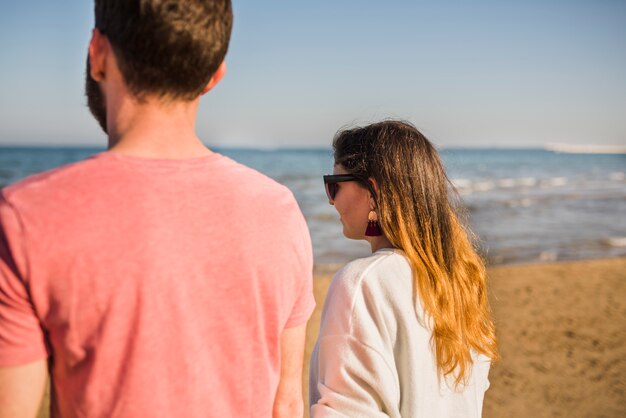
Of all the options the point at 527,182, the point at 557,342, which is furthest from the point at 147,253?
the point at 527,182

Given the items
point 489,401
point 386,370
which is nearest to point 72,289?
point 386,370

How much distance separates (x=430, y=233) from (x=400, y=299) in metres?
0.34

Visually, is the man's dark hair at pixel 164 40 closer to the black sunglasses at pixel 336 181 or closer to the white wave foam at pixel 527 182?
the black sunglasses at pixel 336 181

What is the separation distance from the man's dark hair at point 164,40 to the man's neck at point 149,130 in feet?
0.09

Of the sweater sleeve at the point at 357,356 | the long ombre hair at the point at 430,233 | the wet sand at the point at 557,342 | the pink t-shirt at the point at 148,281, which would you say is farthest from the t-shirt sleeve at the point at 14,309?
the wet sand at the point at 557,342


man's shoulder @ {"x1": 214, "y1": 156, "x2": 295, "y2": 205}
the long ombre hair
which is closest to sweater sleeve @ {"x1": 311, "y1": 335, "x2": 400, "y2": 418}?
the long ombre hair

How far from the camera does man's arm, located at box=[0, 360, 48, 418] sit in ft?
3.56

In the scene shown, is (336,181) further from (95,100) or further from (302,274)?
(95,100)

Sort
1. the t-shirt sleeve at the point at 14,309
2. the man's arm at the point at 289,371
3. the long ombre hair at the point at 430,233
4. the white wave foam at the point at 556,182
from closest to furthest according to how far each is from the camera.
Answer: the t-shirt sleeve at the point at 14,309 → the man's arm at the point at 289,371 → the long ombre hair at the point at 430,233 → the white wave foam at the point at 556,182

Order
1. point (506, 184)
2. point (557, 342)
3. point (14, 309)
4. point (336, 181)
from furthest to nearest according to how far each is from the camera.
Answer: point (506, 184), point (557, 342), point (336, 181), point (14, 309)

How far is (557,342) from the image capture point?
20.8 ft

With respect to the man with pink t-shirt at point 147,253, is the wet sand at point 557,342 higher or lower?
lower

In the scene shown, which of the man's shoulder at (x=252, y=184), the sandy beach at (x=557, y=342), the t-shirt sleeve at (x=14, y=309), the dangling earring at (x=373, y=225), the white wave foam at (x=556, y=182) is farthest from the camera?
the white wave foam at (x=556, y=182)

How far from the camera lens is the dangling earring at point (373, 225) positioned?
2133 millimetres
